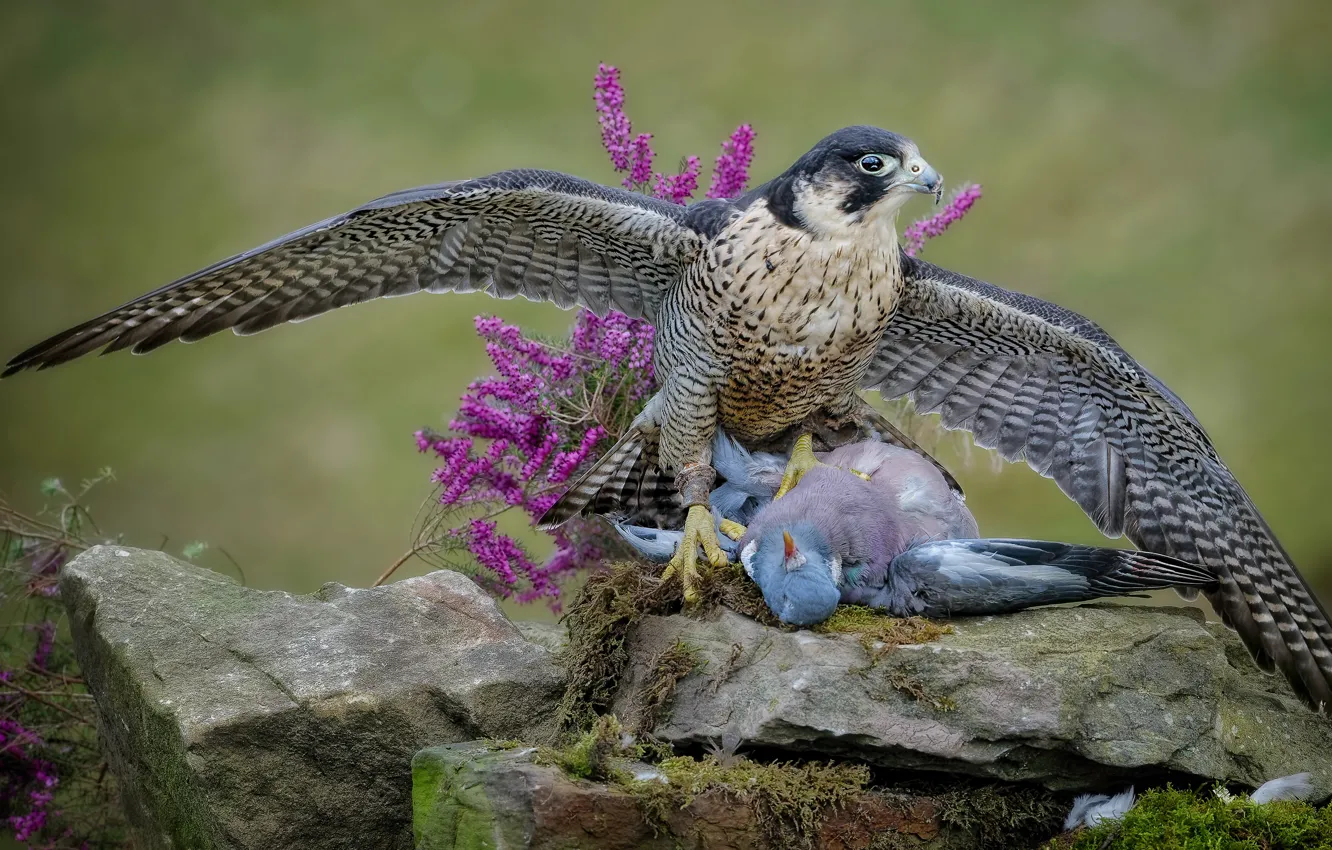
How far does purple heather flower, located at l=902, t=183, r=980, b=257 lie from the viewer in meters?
3.60

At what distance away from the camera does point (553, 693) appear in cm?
254

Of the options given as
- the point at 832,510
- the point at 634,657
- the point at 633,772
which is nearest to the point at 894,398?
the point at 832,510

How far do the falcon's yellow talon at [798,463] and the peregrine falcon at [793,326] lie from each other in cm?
1

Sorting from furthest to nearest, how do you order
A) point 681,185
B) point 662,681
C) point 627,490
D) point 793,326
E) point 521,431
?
point 681,185 < point 521,431 < point 627,490 < point 793,326 < point 662,681

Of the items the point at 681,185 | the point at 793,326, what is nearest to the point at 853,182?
the point at 793,326

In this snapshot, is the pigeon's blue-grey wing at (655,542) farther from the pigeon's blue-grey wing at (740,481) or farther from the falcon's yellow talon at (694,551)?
the pigeon's blue-grey wing at (740,481)

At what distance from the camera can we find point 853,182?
263cm

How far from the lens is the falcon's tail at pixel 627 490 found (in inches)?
125

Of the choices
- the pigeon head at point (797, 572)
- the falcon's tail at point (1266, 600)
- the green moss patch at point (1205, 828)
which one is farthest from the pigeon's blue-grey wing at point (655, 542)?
the falcon's tail at point (1266, 600)

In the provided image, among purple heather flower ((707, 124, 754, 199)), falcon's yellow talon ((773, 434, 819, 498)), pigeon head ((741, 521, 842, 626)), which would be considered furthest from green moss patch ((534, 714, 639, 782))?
purple heather flower ((707, 124, 754, 199))

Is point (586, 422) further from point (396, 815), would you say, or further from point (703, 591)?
point (396, 815)

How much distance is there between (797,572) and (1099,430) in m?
1.17

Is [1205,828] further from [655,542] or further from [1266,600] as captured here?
[655,542]

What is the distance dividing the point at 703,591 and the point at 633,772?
2.03 ft
